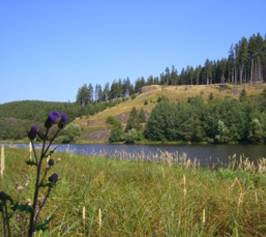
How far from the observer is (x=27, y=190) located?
645 cm

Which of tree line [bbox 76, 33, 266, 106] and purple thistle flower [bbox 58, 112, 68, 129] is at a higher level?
tree line [bbox 76, 33, 266, 106]

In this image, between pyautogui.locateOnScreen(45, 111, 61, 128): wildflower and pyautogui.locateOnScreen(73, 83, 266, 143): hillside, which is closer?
pyautogui.locateOnScreen(45, 111, 61, 128): wildflower

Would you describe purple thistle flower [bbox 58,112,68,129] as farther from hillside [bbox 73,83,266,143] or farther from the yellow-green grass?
hillside [bbox 73,83,266,143]

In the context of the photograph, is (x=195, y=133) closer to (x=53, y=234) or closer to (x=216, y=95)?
(x=216, y=95)

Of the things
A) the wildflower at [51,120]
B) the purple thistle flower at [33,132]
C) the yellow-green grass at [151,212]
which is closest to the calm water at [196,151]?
the yellow-green grass at [151,212]

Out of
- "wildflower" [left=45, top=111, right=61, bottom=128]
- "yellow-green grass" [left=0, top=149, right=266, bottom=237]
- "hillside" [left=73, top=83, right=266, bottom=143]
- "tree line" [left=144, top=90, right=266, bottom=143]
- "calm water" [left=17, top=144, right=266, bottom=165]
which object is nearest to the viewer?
"wildflower" [left=45, top=111, right=61, bottom=128]

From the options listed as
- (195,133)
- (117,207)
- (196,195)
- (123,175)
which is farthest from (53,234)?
(195,133)

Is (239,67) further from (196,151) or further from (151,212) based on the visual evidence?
(151,212)

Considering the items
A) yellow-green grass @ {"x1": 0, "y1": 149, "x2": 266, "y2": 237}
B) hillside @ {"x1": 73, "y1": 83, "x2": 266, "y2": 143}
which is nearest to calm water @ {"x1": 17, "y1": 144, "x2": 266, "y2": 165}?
yellow-green grass @ {"x1": 0, "y1": 149, "x2": 266, "y2": 237}

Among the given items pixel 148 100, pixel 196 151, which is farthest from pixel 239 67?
pixel 196 151

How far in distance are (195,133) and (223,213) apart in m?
99.7

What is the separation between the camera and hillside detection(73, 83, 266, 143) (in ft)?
413

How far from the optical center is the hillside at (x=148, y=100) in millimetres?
125938

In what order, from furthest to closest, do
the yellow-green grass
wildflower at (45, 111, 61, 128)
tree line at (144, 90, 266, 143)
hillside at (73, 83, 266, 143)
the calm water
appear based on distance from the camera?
hillside at (73, 83, 266, 143) < tree line at (144, 90, 266, 143) < the calm water < the yellow-green grass < wildflower at (45, 111, 61, 128)
